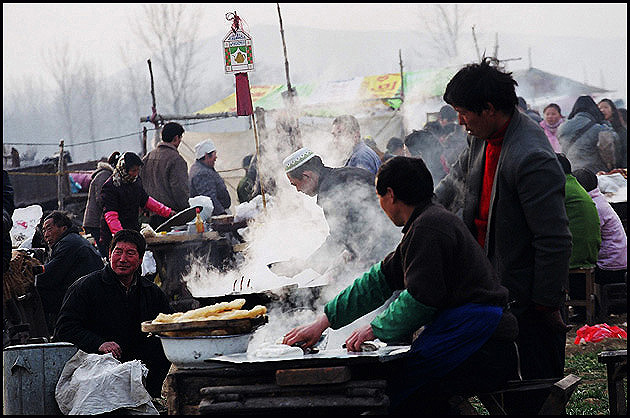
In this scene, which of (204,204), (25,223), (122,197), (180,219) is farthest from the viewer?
(25,223)

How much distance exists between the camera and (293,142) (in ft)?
37.8

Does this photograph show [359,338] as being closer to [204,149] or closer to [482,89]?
[482,89]

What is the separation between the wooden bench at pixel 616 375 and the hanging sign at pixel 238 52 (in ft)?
15.8

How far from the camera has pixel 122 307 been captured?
5254 mm

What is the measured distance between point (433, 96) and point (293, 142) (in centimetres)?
997

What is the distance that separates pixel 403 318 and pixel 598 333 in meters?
4.50

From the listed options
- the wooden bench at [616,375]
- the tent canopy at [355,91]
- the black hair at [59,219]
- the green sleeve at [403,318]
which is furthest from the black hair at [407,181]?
the tent canopy at [355,91]

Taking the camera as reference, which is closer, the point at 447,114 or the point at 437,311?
the point at 437,311

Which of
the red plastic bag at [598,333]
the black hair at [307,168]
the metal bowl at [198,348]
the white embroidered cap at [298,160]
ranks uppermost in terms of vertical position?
the white embroidered cap at [298,160]

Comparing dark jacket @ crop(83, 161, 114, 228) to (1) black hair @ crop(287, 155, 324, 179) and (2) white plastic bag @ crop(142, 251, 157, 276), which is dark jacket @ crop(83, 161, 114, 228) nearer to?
(2) white plastic bag @ crop(142, 251, 157, 276)

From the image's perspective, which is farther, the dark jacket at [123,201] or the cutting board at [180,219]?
the cutting board at [180,219]

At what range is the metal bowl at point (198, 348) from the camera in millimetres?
3441

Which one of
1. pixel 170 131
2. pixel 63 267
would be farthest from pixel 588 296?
pixel 170 131

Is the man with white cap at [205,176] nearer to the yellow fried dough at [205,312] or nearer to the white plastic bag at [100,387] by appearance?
the white plastic bag at [100,387]
